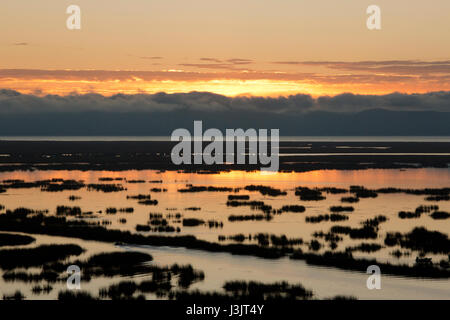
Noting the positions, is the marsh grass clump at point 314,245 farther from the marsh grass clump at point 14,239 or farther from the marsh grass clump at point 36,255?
the marsh grass clump at point 14,239

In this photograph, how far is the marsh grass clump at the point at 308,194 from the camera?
57062mm

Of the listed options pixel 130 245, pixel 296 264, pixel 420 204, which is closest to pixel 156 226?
pixel 130 245

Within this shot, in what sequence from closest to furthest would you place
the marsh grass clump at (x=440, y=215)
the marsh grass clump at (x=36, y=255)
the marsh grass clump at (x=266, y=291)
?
the marsh grass clump at (x=266, y=291)
the marsh grass clump at (x=36, y=255)
the marsh grass clump at (x=440, y=215)

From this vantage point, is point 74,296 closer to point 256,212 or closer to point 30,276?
point 30,276

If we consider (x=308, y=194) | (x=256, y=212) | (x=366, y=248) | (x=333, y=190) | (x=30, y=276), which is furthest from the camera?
(x=333, y=190)

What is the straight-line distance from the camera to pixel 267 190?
63.9 metres

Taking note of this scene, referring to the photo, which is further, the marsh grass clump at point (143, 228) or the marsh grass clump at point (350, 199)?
the marsh grass clump at point (350, 199)

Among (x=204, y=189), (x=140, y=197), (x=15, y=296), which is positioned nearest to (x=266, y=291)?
(x=15, y=296)

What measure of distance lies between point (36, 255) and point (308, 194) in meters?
33.2

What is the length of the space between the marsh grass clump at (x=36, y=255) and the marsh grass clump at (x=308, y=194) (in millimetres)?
27418

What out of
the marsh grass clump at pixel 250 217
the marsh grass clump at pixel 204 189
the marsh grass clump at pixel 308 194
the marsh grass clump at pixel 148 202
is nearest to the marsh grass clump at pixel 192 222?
the marsh grass clump at pixel 250 217

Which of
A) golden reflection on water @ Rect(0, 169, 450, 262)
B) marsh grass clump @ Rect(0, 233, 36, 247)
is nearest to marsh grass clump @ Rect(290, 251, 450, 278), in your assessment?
golden reflection on water @ Rect(0, 169, 450, 262)

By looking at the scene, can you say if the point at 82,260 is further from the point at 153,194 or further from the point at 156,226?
the point at 153,194

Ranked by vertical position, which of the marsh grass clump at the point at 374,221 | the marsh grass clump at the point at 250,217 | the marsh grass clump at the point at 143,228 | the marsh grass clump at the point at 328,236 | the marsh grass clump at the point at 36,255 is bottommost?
the marsh grass clump at the point at 250,217
